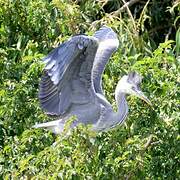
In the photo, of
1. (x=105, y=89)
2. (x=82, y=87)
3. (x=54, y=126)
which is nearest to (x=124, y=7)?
(x=105, y=89)

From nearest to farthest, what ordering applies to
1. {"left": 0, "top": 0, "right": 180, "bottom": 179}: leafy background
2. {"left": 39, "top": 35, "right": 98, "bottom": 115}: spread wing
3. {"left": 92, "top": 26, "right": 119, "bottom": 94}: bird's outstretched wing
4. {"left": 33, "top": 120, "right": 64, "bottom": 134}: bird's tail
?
{"left": 0, "top": 0, "right": 180, "bottom": 179}: leafy background < {"left": 39, "top": 35, "right": 98, "bottom": 115}: spread wing < {"left": 33, "top": 120, "right": 64, "bottom": 134}: bird's tail < {"left": 92, "top": 26, "right": 119, "bottom": 94}: bird's outstretched wing

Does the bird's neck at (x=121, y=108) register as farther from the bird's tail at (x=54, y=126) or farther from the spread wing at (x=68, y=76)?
the bird's tail at (x=54, y=126)

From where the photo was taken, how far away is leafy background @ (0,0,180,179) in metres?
4.95

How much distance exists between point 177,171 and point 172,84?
0.47 metres

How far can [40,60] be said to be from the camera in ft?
18.7

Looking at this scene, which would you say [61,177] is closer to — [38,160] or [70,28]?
[38,160]

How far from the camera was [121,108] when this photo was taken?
5.33 meters

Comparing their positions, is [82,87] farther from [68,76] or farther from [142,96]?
[142,96]

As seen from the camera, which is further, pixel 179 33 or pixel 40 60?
pixel 179 33

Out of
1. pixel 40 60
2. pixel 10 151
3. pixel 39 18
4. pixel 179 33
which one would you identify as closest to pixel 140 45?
pixel 179 33

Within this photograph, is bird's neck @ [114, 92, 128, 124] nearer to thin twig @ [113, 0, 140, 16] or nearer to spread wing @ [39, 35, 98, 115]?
spread wing @ [39, 35, 98, 115]

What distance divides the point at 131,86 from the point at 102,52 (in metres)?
0.40

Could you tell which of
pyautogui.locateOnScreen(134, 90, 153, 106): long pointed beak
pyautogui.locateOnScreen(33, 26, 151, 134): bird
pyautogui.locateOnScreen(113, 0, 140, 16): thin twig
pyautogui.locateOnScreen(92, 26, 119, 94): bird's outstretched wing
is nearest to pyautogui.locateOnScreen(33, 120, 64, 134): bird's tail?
pyautogui.locateOnScreen(33, 26, 151, 134): bird

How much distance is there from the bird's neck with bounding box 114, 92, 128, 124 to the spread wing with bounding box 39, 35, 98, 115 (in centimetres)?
15
